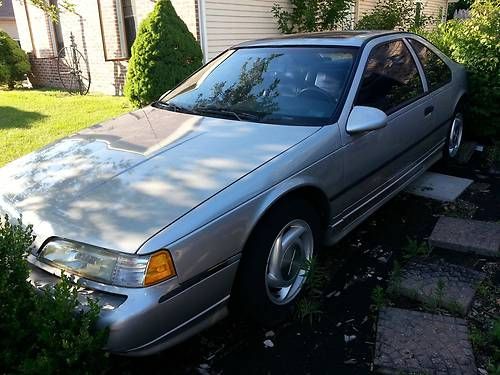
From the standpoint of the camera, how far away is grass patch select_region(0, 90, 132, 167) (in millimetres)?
6410

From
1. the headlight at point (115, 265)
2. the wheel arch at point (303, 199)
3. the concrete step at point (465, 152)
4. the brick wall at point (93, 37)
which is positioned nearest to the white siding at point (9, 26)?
the brick wall at point (93, 37)

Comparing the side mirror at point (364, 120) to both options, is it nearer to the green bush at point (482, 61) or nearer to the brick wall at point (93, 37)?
the green bush at point (482, 61)

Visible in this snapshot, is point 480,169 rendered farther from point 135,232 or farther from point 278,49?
point 135,232

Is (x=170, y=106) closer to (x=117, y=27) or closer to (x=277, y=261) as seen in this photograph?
(x=277, y=261)

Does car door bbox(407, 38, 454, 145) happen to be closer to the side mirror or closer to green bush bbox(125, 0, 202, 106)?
the side mirror

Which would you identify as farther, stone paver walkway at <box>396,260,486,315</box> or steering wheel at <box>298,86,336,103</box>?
steering wheel at <box>298,86,336,103</box>

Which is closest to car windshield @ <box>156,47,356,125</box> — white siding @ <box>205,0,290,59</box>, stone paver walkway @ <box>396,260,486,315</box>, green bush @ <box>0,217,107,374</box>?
stone paver walkway @ <box>396,260,486,315</box>

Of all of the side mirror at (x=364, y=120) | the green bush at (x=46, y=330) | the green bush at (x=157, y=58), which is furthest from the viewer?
the green bush at (x=157, y=58)

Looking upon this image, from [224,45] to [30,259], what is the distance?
7783 mm

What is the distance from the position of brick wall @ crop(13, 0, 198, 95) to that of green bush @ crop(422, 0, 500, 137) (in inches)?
191

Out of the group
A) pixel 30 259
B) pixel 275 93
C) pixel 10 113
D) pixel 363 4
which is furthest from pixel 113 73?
pixel 30 259

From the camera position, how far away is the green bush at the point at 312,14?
10.2 metres

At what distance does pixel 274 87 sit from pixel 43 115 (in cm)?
629

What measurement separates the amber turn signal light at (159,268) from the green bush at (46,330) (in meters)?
0.24
